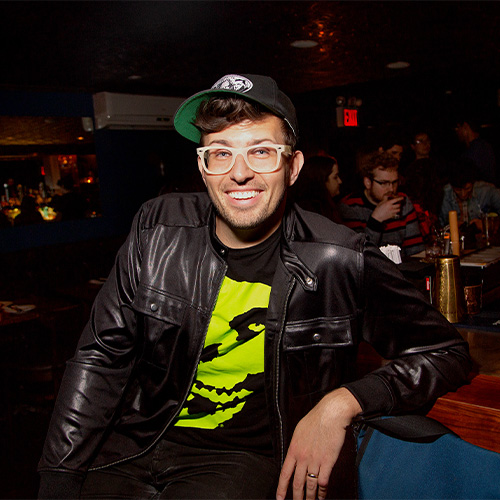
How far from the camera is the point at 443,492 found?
3.29ft

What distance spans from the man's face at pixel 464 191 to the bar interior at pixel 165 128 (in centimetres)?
3

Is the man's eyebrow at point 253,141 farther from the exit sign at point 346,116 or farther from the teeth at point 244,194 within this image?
the exit sign at point 346,116

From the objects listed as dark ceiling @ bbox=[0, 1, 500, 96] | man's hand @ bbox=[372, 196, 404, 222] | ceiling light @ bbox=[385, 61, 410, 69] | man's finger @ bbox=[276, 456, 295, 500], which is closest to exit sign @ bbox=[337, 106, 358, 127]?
dark ceiling @ bbox=[0, 1, 500, 96]

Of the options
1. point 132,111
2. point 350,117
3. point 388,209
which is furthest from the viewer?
point 350,117

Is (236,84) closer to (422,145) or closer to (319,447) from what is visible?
(319,447)

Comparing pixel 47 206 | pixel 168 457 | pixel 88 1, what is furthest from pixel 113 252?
pixel 168 457

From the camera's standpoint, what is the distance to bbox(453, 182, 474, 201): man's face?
461cm

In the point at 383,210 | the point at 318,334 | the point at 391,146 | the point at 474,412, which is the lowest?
the point at 474,412

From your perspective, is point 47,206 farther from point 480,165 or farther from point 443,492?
point 443,492

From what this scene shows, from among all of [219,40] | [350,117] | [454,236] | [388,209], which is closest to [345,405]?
[454,236]

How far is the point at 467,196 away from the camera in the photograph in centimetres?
471

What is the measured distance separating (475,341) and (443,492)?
0.95 metres

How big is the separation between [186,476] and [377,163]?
302 cm

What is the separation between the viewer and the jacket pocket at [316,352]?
146 cm
